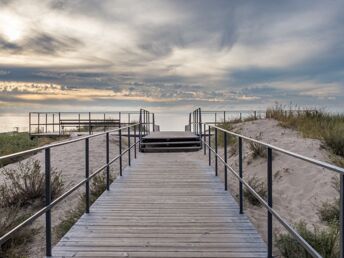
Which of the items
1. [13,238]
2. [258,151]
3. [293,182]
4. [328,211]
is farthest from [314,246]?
[258,151]

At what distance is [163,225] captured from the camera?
17.5 ft

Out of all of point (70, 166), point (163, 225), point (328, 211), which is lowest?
point (328, 211)

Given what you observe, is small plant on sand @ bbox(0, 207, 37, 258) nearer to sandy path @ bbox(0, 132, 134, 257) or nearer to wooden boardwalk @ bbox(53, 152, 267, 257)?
sandy path @ bbox(0, 132, 134, 257)

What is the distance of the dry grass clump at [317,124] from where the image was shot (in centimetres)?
1114

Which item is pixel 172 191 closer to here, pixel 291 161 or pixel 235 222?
pixel 235 222

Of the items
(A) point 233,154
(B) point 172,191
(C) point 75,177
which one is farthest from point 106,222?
(A) point 233,154

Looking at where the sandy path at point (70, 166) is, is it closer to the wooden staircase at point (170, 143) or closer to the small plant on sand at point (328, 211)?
the wooden staircase at point (170, 143)

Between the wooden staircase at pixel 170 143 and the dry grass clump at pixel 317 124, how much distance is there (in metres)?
3.56

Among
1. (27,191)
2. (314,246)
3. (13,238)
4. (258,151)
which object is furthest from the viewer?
(258,151)

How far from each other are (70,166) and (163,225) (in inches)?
326

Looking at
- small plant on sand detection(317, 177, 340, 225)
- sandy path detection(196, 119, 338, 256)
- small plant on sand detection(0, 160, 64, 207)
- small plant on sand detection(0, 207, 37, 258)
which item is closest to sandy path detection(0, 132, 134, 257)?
small plant on sand detection(0, 207, 37, 258)

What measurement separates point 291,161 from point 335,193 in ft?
7.98

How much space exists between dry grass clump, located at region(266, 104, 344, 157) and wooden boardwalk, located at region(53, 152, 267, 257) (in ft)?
15.4

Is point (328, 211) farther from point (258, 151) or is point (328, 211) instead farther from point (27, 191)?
point (27, 191)
